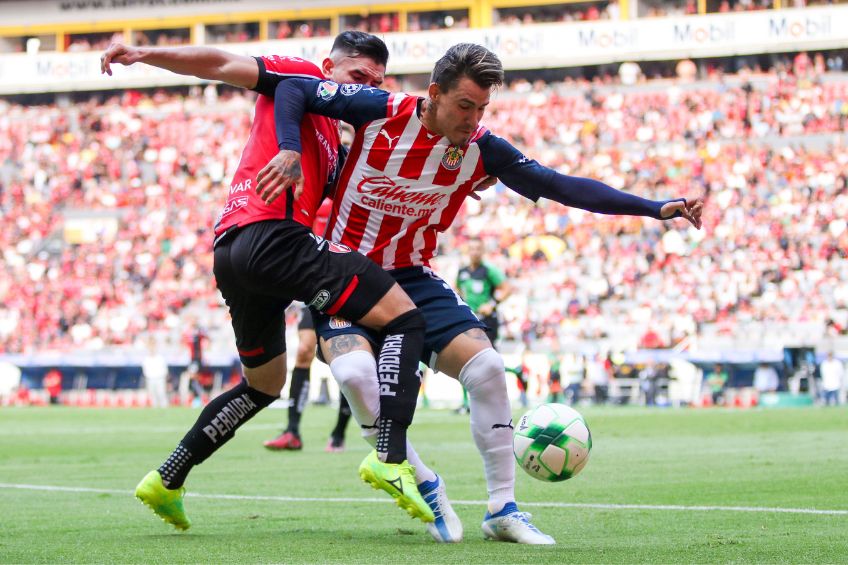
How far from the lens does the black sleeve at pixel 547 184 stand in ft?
17.1

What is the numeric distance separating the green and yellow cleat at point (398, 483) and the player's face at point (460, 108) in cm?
Answer: 140

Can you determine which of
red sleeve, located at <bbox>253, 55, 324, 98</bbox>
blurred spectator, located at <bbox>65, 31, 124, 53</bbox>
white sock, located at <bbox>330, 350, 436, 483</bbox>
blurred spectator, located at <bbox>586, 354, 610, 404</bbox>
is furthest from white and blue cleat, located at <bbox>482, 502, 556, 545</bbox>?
blurred spectator, located at <bbox>65, 31, 124, 53</bbox>

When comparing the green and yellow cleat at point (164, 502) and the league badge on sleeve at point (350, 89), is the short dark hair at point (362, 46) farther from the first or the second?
the green and yellow cleat at point (164, 502)

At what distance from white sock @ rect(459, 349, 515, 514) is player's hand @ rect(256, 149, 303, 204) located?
1.14m

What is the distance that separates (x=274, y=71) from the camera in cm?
526

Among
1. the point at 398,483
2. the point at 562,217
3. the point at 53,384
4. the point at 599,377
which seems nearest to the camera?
the point at 398,483

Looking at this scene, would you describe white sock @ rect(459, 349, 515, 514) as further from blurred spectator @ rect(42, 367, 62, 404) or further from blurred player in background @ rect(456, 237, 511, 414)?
blurred spectator @ rect(42, 367, 62, 404)

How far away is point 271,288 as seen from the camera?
5.03 metres

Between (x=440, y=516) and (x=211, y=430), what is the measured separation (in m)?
1.16

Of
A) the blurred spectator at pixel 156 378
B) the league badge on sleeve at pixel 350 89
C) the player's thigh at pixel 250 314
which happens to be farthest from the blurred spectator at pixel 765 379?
the league badge on sleeve at pixel 350 89

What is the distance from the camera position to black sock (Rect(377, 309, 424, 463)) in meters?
4.90

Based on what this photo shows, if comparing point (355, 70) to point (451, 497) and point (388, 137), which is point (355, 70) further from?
point (451, 497)

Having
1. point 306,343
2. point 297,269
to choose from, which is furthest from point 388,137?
point 306,343

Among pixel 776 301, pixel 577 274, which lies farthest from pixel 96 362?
pixel 776 301
